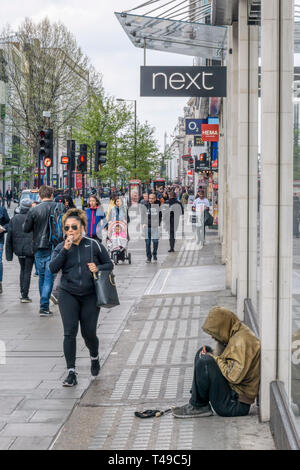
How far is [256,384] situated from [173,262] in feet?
47.6

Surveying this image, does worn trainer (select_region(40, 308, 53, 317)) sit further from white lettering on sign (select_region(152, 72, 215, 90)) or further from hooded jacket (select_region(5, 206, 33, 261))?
white lettering on sign (select_region(152, 72, 215, 90))

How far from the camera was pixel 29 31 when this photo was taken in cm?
5262

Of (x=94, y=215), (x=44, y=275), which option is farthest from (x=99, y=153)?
(x=44, y=275)

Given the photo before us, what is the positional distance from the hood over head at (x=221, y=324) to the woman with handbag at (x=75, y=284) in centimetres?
→ 173

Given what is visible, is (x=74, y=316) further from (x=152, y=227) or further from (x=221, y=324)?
(x=152, y=227)

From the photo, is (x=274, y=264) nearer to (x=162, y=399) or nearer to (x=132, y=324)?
(x=162, y=399)

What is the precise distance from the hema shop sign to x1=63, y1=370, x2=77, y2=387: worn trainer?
726 centimetres

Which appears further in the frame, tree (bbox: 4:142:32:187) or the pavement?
tree (bbox: 4:142:32:187)

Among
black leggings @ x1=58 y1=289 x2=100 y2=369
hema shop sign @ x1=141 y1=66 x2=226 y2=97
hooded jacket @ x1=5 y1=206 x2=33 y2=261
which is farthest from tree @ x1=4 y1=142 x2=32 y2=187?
black leggings @ x1=58 y1=289 x2=100 y2=369

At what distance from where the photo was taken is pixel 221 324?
6.66m

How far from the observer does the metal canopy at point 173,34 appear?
14438 mm

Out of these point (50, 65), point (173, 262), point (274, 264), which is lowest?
point (173, 262)

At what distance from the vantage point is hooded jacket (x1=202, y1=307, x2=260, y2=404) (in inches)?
258

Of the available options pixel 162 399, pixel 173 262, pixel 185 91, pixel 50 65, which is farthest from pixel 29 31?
pixel 162 399
